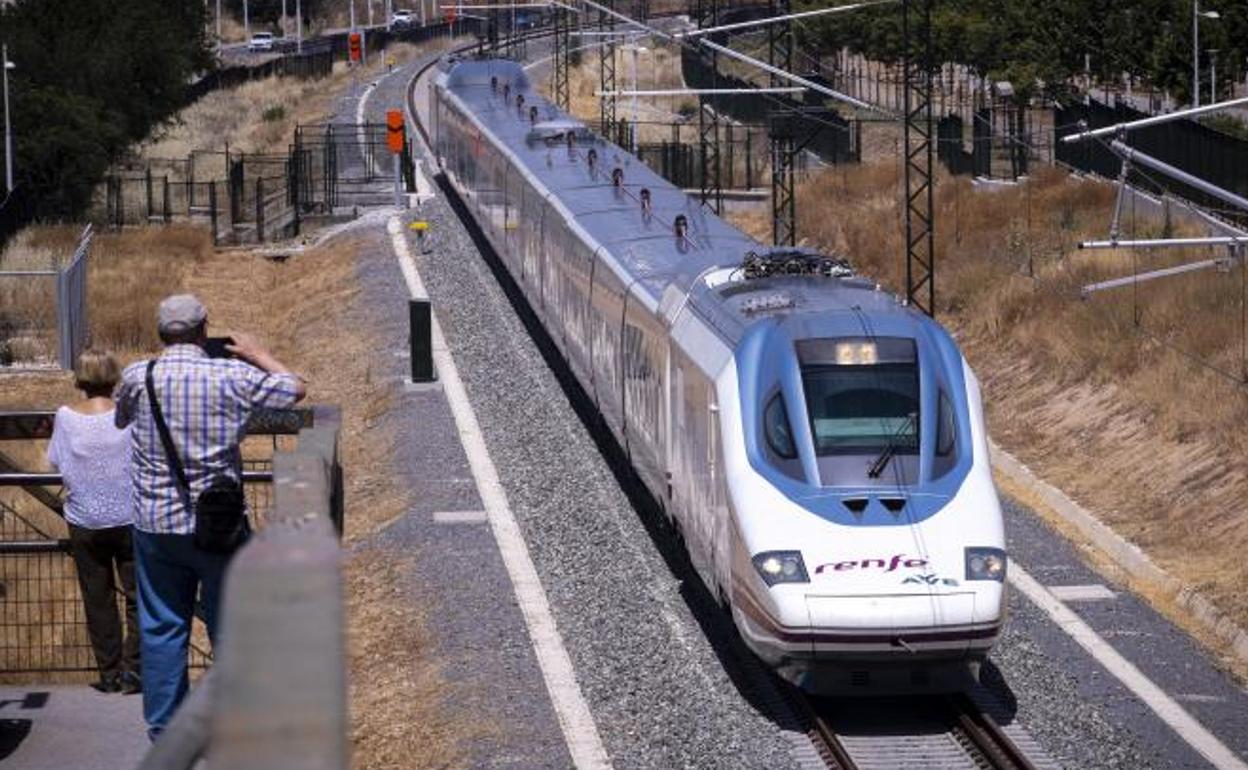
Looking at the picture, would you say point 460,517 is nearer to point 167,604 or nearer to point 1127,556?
point 1127,556

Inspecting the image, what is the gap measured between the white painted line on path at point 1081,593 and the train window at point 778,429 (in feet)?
14.4

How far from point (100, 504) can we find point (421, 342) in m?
19.1

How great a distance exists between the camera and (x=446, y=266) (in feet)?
131

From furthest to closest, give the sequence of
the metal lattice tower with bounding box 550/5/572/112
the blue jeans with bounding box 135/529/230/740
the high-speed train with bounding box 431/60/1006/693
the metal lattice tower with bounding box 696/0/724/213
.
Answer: the metal lattice tower with bounding box 550/5/572/112, the metal lattice tower with bounding box 696/0/724/213, the high-speed train with bounding box 431/60/1006/693, the blue jeans with bounding box 135/529/230/740

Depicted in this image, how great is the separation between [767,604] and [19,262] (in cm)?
3310

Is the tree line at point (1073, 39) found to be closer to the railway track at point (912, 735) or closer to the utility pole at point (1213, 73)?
the utility pole at point (1213, 73)

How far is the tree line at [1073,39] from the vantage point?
174ft

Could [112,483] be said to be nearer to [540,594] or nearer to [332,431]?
[332,431]

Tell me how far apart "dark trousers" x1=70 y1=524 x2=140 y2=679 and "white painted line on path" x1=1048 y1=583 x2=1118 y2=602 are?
9458 millimetres

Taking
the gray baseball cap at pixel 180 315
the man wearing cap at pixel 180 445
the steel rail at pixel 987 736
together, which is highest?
the gray baseball cap at pixel 180 315

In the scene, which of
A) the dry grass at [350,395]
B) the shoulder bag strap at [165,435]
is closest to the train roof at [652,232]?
the dry grass at [350,395]

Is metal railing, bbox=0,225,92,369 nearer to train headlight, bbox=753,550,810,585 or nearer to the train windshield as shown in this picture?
the train windshield

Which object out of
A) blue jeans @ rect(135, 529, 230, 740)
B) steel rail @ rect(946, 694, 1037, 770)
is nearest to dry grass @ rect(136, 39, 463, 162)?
steel rail @ rect(946, 694, 1037, 770)

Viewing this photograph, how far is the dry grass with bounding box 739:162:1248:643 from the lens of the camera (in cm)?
2223
